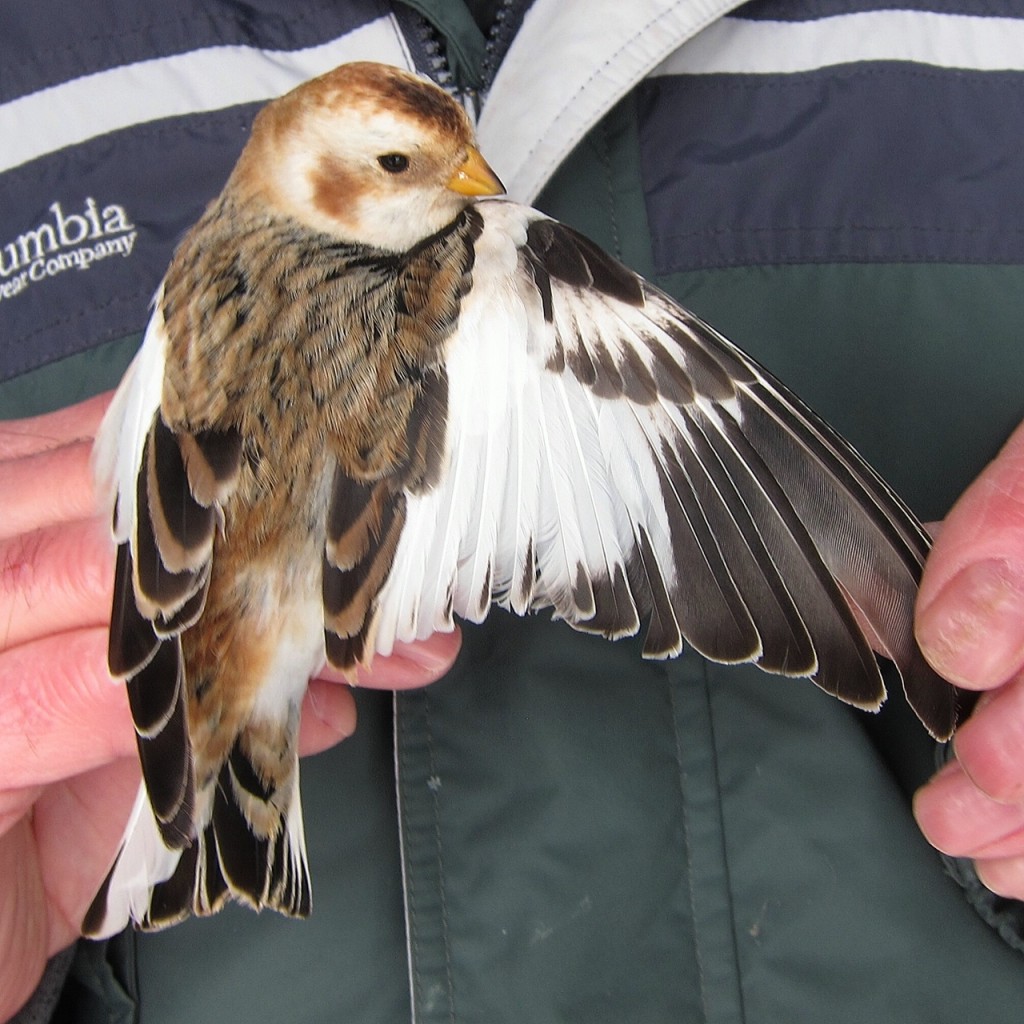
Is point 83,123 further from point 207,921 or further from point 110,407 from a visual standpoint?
point 207,921

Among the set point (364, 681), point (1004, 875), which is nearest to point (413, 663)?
point (364, 681)

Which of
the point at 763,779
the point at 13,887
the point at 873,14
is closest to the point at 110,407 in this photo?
the point at 13,887

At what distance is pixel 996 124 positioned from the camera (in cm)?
119

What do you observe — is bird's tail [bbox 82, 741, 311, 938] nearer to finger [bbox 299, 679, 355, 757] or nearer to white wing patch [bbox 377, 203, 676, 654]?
finger [bbox 299, 679, 355, 757]

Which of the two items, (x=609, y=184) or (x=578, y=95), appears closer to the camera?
(x=578, y=95)

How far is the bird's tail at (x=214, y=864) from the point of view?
0.88 m

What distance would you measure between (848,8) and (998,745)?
0.95m

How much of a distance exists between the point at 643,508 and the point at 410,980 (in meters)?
0.58

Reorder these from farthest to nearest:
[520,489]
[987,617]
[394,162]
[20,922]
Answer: [394,162]
[20,922]
[520,489]
[987,617]

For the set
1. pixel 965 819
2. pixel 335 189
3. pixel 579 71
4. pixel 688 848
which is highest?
pixel 579 71

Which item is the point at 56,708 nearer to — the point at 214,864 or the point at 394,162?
the point at 214,864

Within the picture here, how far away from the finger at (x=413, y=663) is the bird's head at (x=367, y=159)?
497 millimetres

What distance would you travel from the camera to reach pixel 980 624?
756mm

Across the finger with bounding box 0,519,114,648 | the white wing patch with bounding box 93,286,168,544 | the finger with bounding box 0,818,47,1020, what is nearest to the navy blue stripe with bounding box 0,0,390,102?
the white wing patch with bounding box 93,286,168,544
